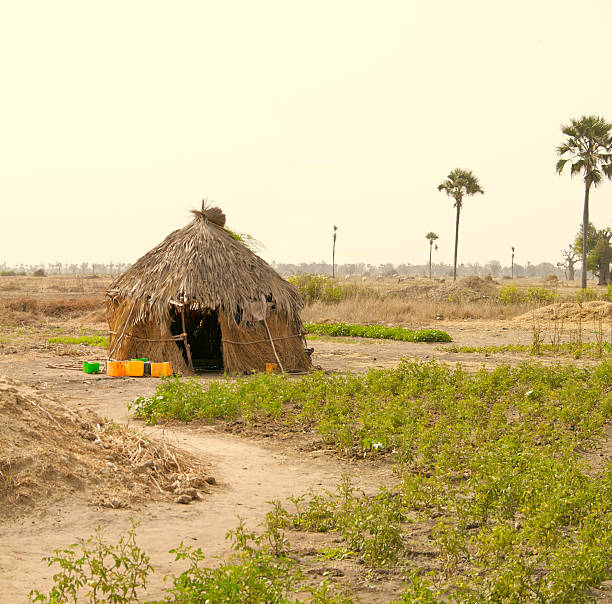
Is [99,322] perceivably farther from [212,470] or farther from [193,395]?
[212,470]

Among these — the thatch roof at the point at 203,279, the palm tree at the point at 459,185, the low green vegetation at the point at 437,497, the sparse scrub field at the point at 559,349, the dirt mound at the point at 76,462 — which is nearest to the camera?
the low green vegetation at the point at 437,497

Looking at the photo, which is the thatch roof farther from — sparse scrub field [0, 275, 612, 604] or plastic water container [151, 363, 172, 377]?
sparse scrub field [0, 275, 612, 604]

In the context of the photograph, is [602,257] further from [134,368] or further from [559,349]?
[134,368]

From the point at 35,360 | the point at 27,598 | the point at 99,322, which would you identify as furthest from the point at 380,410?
the point at 99,322

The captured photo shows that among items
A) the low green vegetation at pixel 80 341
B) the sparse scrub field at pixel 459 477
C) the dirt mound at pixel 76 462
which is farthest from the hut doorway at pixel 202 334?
the dirt mound at pixel 76 462

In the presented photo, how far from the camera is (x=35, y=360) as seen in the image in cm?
1445

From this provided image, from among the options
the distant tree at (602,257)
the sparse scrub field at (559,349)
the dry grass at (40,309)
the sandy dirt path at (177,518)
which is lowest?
the sandy dirt path at (177,518)

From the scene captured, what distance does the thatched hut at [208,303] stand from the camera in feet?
42.0

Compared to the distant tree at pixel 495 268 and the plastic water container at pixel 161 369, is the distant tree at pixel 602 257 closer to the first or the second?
the plastic water container at pixel 161 369

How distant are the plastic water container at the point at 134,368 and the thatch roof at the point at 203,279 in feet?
2.98

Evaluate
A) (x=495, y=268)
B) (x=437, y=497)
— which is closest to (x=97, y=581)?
(x=437, y=497)

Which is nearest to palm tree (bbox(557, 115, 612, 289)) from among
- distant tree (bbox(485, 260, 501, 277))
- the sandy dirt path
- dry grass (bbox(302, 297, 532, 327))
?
dry grass (bbox(302, 297, 532, 327))

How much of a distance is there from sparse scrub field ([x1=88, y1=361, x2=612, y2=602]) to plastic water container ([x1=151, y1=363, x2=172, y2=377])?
9.54 feet

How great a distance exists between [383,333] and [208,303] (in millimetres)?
8050
